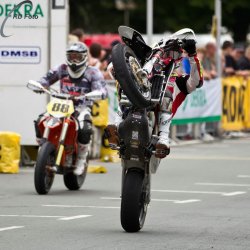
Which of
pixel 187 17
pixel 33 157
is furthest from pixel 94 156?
pixel 187 17

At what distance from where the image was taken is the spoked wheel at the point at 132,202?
1148 centimetres

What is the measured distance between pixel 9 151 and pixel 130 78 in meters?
7.76

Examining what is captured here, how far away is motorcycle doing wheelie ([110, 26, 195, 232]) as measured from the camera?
11.5 metres

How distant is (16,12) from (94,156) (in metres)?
3.31

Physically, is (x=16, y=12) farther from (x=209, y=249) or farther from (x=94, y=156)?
(x=209, y=249)

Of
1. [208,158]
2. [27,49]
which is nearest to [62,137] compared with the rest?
[27,49]

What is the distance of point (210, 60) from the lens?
28297mm

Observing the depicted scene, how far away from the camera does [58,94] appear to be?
16.6 meters

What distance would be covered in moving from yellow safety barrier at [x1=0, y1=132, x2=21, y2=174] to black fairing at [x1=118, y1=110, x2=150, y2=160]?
23.9 feet

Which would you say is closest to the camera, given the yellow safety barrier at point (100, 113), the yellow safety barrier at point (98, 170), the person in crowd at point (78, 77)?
the person in crowd at point (78, 77)

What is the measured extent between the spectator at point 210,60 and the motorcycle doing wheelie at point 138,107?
15368mm

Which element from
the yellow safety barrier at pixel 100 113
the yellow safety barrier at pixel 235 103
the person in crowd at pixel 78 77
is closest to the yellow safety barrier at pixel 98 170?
the yellow safety barrier at pixel 100 113

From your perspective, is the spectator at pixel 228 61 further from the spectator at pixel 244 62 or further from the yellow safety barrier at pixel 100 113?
the yellow safety barrier at pixel 100 113

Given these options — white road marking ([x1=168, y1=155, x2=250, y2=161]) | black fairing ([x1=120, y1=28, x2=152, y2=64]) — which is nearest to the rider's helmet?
black fairing ([x1=120, y1=28, x2=152, y2=64])
